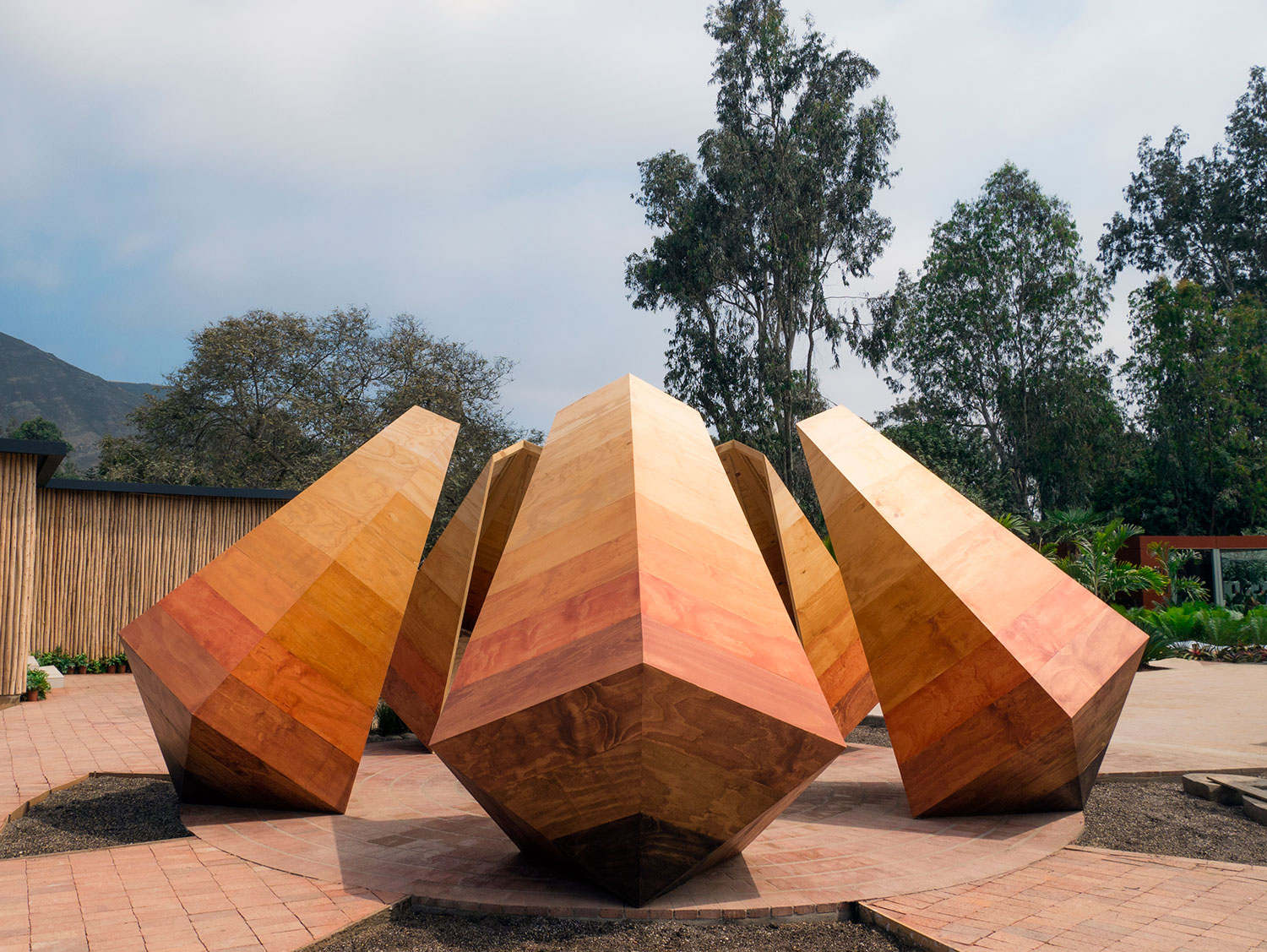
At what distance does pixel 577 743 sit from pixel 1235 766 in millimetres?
6712

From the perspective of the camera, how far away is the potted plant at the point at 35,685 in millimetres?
12211

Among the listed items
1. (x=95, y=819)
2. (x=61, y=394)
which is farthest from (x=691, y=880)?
(x=61, y=394)

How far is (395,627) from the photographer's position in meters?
6.30

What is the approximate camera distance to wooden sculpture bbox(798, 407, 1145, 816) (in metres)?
5.33

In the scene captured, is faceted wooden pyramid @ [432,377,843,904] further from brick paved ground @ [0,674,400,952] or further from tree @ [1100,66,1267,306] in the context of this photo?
tree @ [1100,66,1267,306]

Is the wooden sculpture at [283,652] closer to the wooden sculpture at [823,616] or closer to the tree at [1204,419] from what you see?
the wooden sculpture at [823,616]

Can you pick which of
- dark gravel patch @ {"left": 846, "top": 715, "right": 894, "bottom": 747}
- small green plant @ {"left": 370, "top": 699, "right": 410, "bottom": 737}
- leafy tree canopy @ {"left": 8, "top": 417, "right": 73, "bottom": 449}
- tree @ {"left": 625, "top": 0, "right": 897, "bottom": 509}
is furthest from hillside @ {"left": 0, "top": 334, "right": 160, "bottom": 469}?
dark gravel patch @ {"left": 846, "top": 715, "right": 894, "bottom": 747}

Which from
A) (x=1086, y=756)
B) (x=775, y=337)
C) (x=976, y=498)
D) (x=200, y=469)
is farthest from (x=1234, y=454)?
(x=200, y=469)

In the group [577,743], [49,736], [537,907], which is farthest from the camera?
[49,736]

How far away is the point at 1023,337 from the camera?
3375 centimetres

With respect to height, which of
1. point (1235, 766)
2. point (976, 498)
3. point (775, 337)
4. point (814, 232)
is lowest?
point (1235, 766)

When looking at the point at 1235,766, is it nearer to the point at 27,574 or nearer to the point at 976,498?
the point at 27,574

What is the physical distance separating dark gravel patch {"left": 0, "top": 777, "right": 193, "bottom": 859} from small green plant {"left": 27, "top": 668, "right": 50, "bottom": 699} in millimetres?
6560

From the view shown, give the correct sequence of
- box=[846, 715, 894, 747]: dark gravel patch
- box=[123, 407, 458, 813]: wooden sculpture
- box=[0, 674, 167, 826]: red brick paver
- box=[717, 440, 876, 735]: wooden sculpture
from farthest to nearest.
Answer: box=[846, 715, 894, 747]: dark gravel patch < box=[717, 440, 876, 735]: wooden sculpture < box=[0, 674, 167, 826]: red brick paver < box=[123, 407, 458, 813]: wooden sculpture
